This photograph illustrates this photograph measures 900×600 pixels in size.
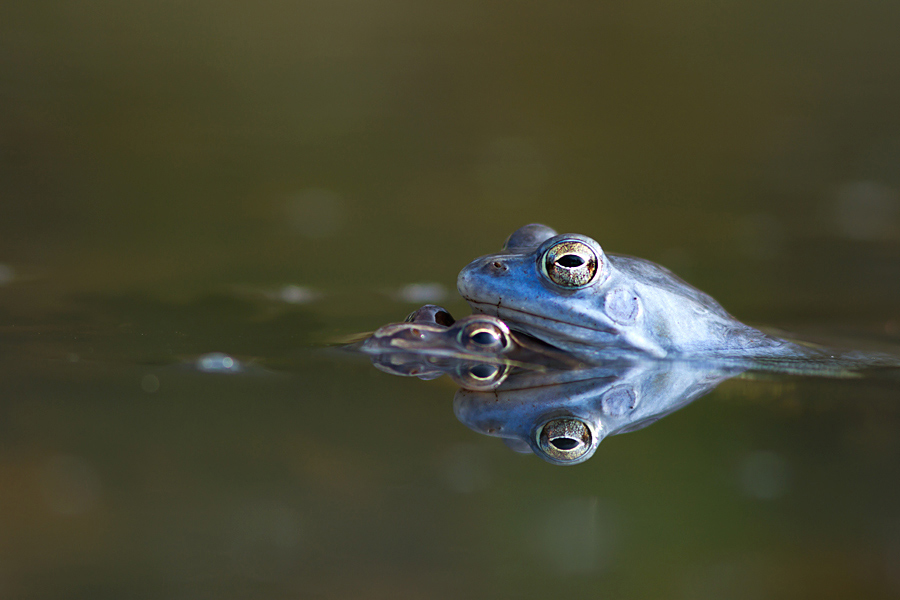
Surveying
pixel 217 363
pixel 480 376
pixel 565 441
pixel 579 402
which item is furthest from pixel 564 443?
pixel 217 363

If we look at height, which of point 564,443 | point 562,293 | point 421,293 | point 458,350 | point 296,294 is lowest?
point 564,443

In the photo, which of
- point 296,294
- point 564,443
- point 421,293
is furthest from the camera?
point 421,293

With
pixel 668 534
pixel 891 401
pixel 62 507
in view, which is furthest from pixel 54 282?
pixel 891 401

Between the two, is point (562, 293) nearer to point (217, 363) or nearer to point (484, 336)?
point (484, 336)

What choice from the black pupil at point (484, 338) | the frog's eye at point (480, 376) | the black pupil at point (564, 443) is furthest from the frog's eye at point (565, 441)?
the black pupil at point (484, 338)

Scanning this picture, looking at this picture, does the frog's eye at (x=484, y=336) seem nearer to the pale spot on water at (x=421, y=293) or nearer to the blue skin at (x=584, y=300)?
the blue skin at (x=584, y=300)

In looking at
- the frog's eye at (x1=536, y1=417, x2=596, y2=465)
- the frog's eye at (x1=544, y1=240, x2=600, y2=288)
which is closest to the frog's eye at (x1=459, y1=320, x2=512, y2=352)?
the frog's eye at (x1=544, y1=240, x2=600, y2=288)

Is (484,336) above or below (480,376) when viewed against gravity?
above

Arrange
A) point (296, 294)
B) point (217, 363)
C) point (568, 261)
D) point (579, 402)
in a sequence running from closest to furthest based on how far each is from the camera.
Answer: point (579, 402) → point (568, 261) → point (217, 363) → point (296, 294)
